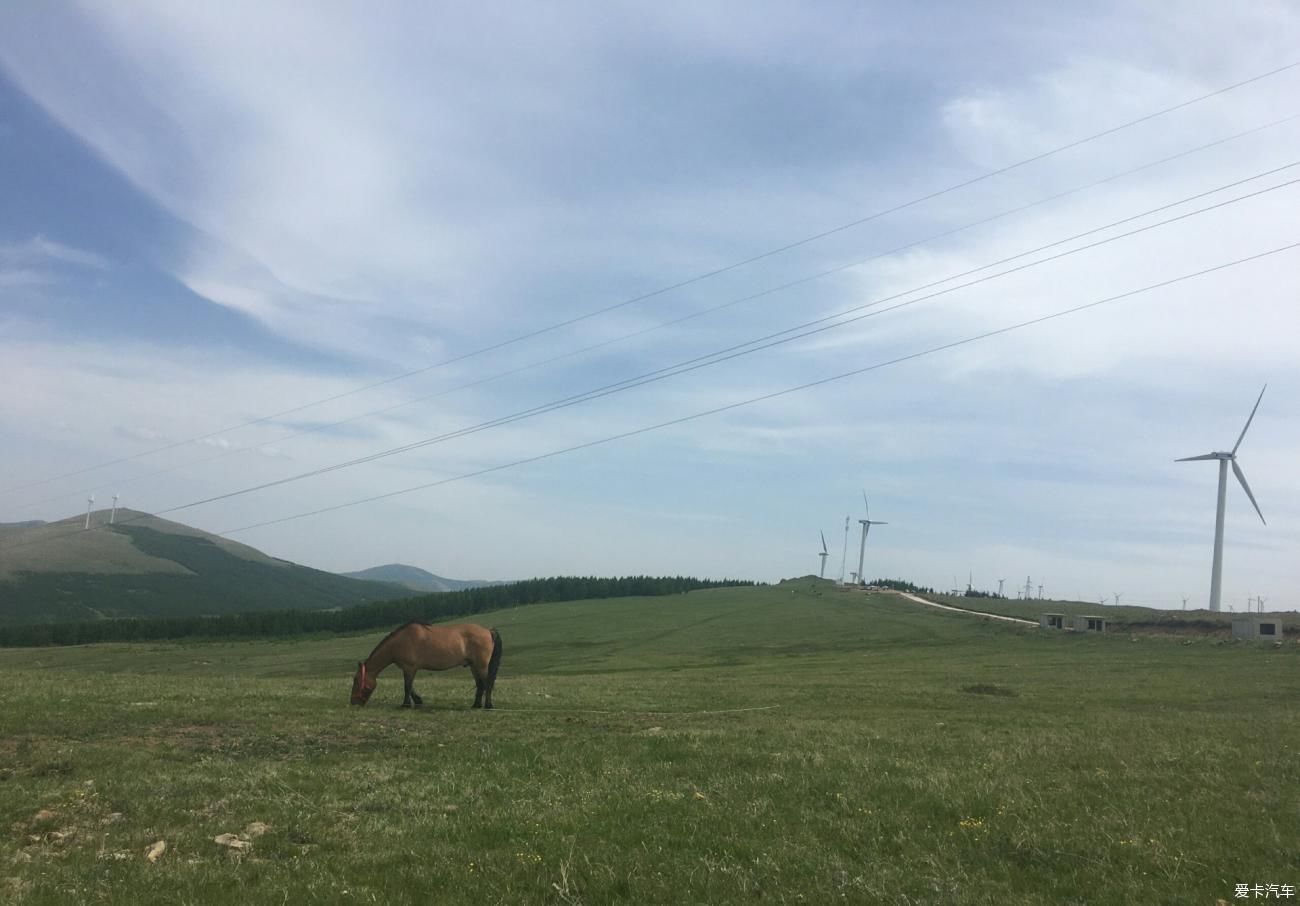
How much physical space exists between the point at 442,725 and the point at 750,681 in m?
21.2

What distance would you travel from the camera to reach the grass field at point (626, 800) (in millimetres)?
8055

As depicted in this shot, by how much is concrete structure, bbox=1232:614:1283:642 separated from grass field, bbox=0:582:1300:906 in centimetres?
5113

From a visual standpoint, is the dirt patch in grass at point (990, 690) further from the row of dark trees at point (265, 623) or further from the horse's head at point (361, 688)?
the row of dark trees at point (265, 623)

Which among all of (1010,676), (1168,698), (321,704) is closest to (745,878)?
(321,704)

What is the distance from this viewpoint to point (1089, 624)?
82.4m

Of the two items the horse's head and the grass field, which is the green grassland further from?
the horse's head

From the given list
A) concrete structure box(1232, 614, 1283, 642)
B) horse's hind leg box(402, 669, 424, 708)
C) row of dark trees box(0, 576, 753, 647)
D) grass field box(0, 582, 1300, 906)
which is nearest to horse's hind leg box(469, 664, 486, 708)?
grass field box(0, 582, 1300, 906)

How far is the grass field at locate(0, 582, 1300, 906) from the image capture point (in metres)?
8.05

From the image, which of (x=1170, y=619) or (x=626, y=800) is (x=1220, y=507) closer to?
(x=1170, y=619)

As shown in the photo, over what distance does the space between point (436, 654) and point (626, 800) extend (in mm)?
13916

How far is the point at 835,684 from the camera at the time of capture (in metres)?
35.2

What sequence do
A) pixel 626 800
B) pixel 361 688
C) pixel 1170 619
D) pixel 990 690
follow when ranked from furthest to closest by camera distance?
pixel 1170 619, pixel 990 690, pixel 361 688, pixel 626 800

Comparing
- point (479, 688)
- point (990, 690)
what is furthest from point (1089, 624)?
point (479, 688)

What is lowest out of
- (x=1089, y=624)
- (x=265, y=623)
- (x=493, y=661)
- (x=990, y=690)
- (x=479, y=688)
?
(x=265, y=623)
